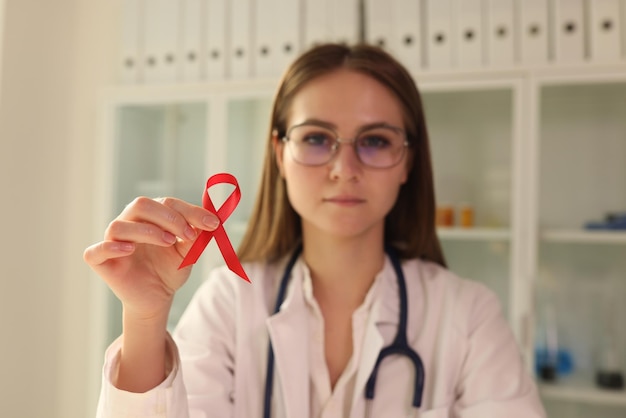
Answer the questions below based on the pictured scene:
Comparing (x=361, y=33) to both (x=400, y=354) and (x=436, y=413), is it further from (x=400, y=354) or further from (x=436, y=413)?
(x=436, y=413)

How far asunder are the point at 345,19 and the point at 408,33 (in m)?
0.21

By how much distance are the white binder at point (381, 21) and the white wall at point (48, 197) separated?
1099 mm

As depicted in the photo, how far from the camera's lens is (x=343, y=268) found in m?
1.08

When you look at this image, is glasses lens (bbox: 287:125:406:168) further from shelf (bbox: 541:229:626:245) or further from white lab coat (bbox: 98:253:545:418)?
shelf (bbox: 541:229:626:245)

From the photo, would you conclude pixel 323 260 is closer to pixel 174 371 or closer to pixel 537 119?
pixel 174 371

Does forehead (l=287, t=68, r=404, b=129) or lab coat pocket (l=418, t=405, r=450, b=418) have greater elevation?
forehead (l=287, t=68, r=404, b=129)

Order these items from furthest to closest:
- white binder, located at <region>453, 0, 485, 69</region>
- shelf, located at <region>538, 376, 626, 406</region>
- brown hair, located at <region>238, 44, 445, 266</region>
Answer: white binder, located at <region>453, 0, 485, 69</region> < shelf, located at <region>538, 376, 626, 406</region> < brown hair, located at <region>238, 44, 445, 266</region>

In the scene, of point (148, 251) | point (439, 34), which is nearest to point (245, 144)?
point (439, 34)

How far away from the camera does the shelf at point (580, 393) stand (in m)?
1.50

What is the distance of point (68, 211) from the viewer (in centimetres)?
205

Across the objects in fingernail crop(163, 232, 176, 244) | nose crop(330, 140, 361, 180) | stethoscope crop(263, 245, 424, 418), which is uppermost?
nose crop(330, 140, 361, 180)

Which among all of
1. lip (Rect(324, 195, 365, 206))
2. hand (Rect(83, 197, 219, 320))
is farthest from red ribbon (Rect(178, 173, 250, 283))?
lip (Rect(324, 195, 365, 206))

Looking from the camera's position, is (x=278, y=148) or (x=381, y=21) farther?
(x=381, y=21)

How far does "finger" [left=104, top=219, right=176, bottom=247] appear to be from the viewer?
2.19ft
